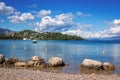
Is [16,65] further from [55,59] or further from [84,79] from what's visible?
[84,79]

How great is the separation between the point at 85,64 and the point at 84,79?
16967 millimetres

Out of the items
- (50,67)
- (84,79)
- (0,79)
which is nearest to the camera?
(0,79)

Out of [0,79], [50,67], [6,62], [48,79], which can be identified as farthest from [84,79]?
[6,62]

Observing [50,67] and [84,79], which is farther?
[50,67]

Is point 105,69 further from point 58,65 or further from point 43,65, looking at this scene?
point 43,65

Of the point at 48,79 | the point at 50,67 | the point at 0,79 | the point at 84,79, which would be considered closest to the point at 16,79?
the point at 0,79

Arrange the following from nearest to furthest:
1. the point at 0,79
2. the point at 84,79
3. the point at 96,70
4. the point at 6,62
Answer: the point at 0,79 → the point at 84,79 → the point at 96,70 → the point at 6,62

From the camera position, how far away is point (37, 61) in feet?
131

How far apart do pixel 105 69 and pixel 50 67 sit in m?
9.26

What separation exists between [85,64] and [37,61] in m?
8.50

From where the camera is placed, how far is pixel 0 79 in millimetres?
18859

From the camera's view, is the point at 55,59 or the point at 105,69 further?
the point at 55,59

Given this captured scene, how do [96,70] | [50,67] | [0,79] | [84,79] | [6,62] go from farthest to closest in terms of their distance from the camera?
[6,62], [50,67], [96,70], [84,79], [0,79]

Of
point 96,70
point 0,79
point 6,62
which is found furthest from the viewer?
point 6,62
